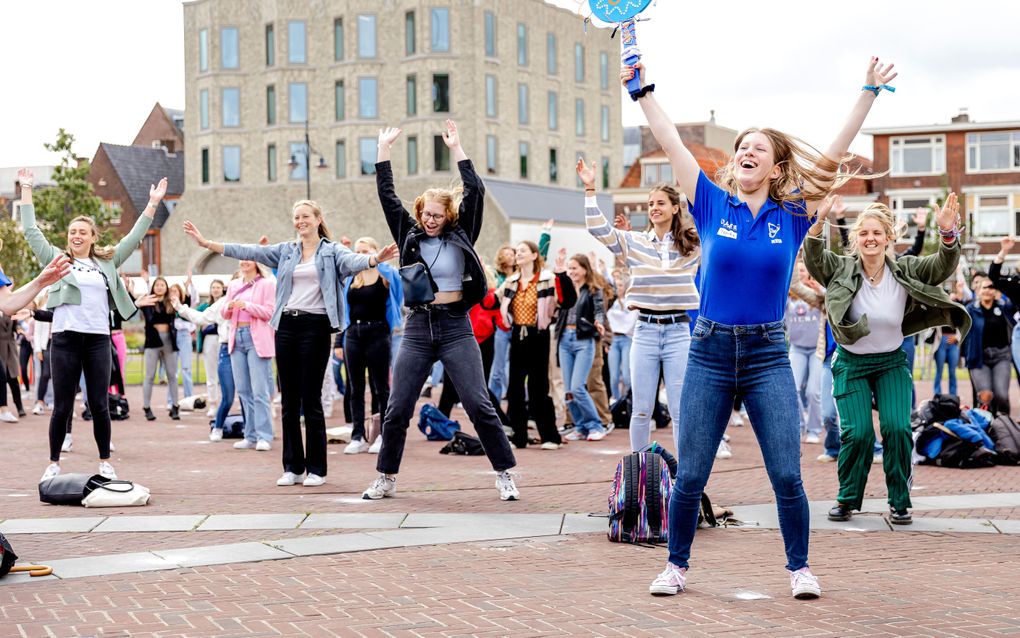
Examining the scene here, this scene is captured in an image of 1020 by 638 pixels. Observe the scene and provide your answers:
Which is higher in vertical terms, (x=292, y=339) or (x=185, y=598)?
(x=292, y=339)

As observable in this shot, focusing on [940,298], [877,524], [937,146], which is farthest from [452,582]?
[937,146]

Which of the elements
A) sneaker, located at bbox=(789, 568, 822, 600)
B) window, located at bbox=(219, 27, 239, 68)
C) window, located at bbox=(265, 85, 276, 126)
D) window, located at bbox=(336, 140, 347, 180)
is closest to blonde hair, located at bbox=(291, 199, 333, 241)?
sneaker, located at bbox=(789, 568, 822, 600)

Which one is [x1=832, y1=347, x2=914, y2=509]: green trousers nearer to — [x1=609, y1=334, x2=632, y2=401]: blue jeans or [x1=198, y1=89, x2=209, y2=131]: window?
[x1=609, y1=334, x2=632, y2=401]: blue jeans

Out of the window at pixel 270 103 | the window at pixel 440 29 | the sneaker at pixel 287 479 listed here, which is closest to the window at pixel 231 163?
the window at pixel 270 103

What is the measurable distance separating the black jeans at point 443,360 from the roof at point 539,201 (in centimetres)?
4391

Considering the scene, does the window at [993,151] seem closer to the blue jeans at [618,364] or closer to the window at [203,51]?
the window at [203,51]

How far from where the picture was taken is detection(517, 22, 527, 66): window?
56000 millimetres

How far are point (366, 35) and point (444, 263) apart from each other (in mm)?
49665

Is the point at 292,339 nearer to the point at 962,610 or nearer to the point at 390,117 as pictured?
the point at 962,610

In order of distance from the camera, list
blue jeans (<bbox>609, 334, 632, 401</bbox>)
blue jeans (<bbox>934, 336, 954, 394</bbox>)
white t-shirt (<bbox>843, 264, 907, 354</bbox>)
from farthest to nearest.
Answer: blue jeans (<bbox>934, 336, 954, 394</bbox>) → blue jeans (<bbox>609, 334, 632, 401</bbox>) → white t-shirt (<bbox>843, 264, 907, 354</bbox>)

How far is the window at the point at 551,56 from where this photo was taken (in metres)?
57.9

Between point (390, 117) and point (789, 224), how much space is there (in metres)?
51.8

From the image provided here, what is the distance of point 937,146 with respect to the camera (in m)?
63.4

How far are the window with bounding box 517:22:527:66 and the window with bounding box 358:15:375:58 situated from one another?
6698 millimetres
